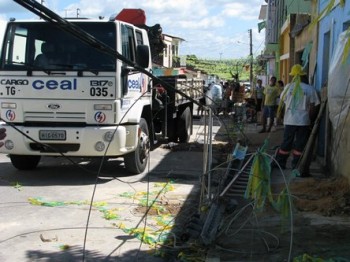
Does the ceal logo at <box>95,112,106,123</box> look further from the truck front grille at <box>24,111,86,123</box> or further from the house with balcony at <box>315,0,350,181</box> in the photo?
the house with balcony at <box>315,0,350,181</box>

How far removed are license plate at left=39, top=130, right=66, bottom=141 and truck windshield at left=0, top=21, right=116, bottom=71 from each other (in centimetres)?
98

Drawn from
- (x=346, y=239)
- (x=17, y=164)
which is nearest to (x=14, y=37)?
(x=17, y=164)

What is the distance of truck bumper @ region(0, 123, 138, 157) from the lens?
7.88m

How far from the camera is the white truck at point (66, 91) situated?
7934 millimetres

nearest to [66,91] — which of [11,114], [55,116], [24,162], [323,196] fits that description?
[55,116]

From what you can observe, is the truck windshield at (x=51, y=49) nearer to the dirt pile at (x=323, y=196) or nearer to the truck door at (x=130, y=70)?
the truck door at (x=130, y=70)

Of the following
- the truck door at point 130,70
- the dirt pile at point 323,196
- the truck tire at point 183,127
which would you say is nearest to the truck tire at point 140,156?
the truck door at point 130,70

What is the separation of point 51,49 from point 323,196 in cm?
472

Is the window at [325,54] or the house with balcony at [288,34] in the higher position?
the house with balcony at [288,34]

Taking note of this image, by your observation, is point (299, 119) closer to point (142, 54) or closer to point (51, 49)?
point (142, 54)

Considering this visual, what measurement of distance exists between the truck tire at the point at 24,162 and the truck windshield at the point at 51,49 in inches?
66.5

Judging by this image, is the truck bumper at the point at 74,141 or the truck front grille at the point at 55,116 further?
the truck front grille at the point at 55,116

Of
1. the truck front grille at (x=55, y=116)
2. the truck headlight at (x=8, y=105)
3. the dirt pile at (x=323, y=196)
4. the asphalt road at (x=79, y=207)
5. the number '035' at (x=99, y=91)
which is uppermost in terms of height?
the number '035' at (x=99, y=91)

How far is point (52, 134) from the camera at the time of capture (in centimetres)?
795
